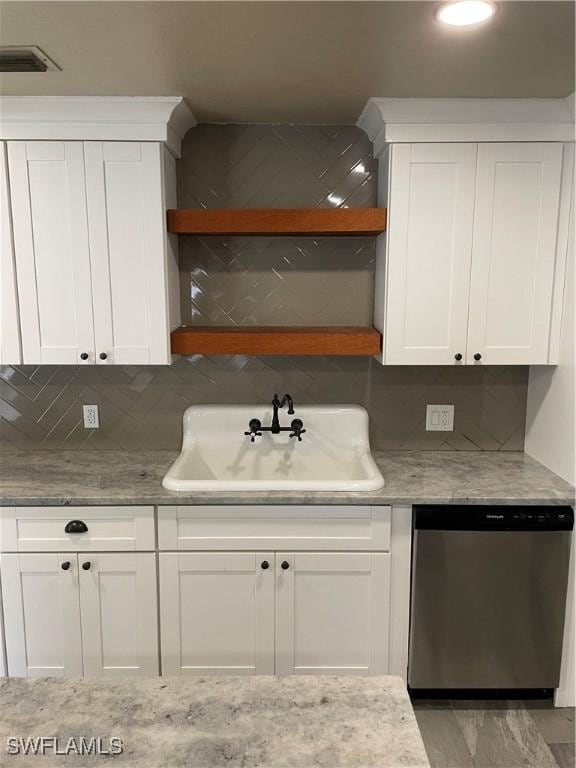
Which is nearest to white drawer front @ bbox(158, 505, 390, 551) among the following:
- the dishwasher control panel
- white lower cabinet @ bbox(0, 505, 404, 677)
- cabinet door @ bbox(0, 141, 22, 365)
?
white lower cabinet @ bbox(0, 505, 404, 677)

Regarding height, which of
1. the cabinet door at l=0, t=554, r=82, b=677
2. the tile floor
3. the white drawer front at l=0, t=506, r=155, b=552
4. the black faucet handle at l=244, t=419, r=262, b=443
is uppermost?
the black faucet handle at l=244, t=419, r=262, b=443

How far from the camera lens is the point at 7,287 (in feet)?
7.15

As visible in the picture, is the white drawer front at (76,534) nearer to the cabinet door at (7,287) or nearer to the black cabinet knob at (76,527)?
the black cabinet knob at (76,527)

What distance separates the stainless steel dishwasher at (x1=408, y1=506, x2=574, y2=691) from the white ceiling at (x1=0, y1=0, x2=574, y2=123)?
5.00 ft

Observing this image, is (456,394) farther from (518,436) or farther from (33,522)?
(33,522)

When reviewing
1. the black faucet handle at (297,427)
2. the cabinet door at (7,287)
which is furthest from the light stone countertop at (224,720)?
the cabinet door at (7,287)

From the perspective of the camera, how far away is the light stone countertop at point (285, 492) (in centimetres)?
201

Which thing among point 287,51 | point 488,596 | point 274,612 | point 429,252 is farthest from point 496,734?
point 287,51

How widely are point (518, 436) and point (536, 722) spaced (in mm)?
1173

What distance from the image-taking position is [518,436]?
8.47 ft

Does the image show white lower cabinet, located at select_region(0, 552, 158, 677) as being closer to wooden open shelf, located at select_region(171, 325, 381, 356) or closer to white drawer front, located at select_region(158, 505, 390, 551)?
white drawer front, located at select_region(158, 505, 390, 551)

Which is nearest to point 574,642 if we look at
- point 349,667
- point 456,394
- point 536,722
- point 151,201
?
point 536,722

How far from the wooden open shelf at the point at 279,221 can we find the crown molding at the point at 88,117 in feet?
1.03

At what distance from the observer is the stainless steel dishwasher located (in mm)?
2027
